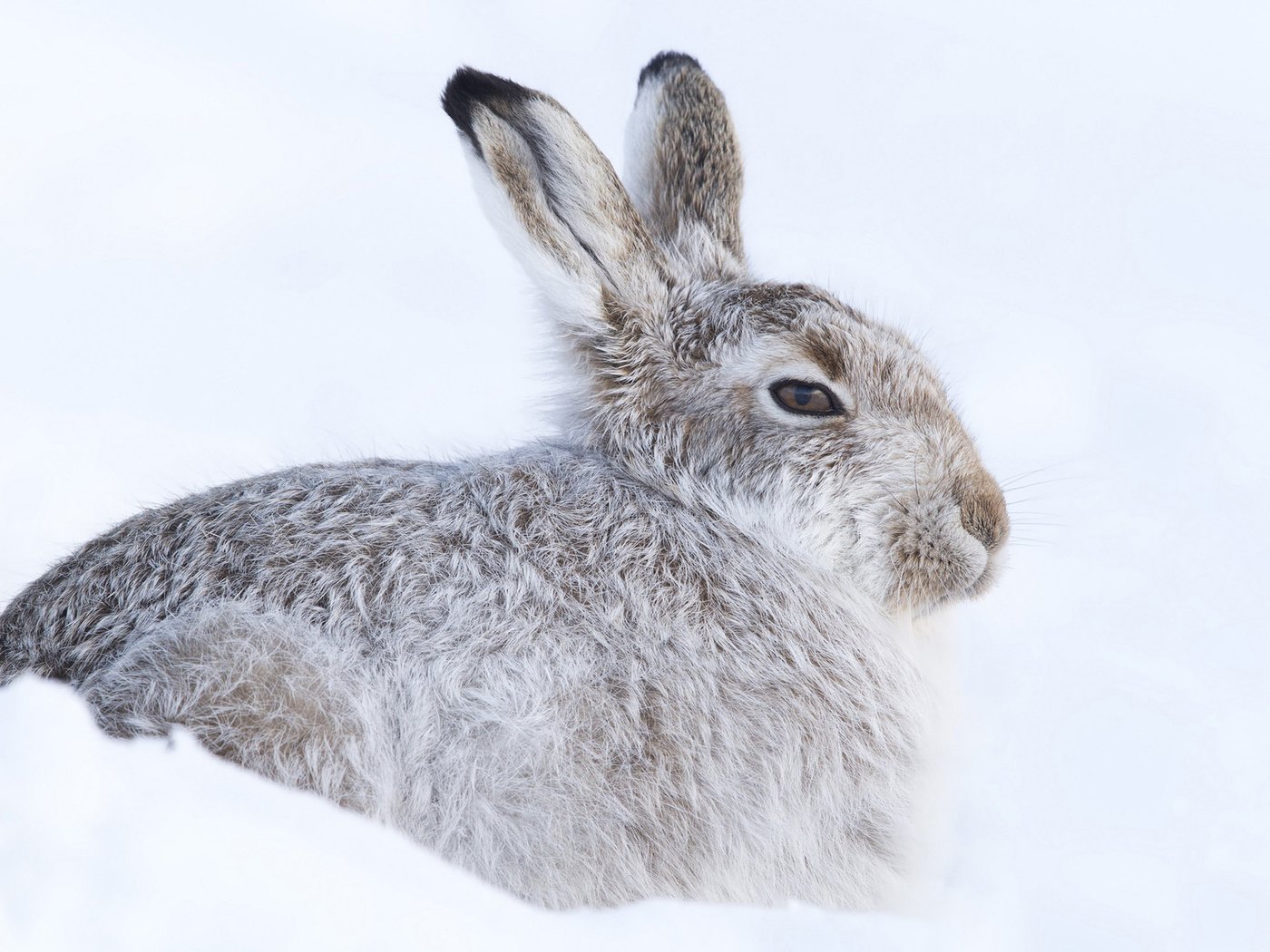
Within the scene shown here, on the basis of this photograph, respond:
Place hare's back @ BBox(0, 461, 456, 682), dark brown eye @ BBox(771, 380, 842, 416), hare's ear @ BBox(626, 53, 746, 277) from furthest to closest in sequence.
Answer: hare's ear @ BBox(626, 53, 746, 277) < dark brown eye @ BBox(771, 380, 842, 416) < hare's back @ BBox(0, 461, 456, 682)

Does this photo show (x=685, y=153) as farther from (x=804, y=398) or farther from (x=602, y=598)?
(x=602, y=598)

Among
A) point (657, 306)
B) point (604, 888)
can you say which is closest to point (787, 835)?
point (604, 888)

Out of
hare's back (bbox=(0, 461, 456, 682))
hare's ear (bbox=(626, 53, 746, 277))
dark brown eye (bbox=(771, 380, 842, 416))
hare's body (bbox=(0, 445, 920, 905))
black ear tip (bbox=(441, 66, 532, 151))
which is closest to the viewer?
hare's body (bbox=(0, 445, 920, 905))

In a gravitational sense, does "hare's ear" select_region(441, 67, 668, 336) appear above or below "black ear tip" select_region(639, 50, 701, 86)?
below

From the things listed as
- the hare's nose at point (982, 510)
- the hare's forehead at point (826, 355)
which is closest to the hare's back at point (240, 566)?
the hare's forehead at point (826, 355)

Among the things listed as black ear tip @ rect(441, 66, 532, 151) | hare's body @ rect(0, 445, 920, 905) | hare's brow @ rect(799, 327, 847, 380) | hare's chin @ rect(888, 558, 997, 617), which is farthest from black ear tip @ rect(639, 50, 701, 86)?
hare's chin @ rect(888, 558, 997, 617)

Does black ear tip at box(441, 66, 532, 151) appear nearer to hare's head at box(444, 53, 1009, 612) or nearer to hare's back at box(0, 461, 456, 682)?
hare's head at box(444, 53, 1009, 612)

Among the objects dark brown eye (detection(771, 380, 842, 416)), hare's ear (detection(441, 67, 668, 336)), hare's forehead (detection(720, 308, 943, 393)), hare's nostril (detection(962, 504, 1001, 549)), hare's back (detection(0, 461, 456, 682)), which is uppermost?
hare's ear (detection(441, 67, 668, 336))

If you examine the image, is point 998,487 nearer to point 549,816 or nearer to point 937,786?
point 937,786
